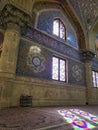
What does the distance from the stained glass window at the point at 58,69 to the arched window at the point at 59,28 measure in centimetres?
209

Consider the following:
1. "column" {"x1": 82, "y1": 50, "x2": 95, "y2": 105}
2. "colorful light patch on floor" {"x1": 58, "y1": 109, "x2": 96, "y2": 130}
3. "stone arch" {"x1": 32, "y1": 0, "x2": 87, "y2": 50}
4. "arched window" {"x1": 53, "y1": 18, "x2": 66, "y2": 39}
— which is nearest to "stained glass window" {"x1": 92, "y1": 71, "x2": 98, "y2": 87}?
"column" {"x1": 82, "y1": 50, "x2": 95, "y2": 105}

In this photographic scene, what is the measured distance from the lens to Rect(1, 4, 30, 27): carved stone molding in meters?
6.05

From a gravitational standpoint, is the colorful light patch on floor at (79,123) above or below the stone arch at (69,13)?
below

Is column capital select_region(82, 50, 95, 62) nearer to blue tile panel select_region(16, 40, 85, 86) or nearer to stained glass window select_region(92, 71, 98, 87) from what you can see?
stained glass window select_region(92, 71, 98, 87)

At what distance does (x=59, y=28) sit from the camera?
9.69 m

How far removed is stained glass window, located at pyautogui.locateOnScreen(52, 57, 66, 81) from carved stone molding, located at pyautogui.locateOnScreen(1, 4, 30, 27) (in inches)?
126

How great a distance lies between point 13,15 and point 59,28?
4.39 m

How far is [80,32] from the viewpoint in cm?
1125

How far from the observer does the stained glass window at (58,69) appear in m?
8.06

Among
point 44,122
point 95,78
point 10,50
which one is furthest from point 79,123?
point 95,78

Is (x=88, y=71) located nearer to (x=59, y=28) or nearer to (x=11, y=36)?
(x=59, y=28)

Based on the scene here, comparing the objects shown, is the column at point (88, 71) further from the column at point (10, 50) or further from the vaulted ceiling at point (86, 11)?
the column at point (10, 50)

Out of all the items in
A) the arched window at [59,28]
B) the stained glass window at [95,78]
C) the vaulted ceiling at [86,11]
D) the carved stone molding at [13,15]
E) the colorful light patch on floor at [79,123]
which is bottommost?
the colorful light patch on floor at [79,123]

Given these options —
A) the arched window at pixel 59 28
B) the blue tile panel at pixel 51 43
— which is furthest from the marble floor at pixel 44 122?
the arched window at pixel 59 28
